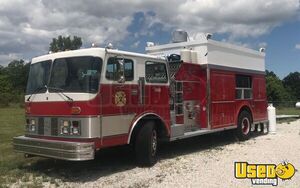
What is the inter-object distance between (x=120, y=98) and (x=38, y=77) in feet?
6.50

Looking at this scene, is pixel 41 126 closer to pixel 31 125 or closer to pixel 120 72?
pixel 31 125

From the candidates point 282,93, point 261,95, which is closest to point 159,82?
point 261,95

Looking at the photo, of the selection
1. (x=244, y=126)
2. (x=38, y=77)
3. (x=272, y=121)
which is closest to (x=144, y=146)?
(x=38, y=77)

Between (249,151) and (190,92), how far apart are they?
235cm

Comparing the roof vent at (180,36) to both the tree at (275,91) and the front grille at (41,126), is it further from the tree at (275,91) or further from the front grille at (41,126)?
the tree at (275,91)

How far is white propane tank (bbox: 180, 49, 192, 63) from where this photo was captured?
508 inches

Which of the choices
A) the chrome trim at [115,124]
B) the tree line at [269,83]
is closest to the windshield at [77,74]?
the chrome trim at [115,124]

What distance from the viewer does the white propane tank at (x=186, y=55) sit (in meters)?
12.9

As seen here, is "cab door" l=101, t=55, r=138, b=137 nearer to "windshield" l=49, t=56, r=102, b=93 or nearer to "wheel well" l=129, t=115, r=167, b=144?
"windshield" l=49, t=56, r=102, b=93

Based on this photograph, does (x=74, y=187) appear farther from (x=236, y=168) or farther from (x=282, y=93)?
(x=282, y=93)

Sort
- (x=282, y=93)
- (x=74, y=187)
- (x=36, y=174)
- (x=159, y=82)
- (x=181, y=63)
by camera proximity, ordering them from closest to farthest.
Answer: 1. (x=74, y=187)
2. (x=36, y=174)
3. (x=159, y=82)
4. (x=181, y=63)
5. (x=282, y=93)

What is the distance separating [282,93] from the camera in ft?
321

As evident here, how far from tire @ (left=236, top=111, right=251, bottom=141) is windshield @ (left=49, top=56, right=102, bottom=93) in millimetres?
7379

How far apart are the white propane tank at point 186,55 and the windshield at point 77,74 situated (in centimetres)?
420
